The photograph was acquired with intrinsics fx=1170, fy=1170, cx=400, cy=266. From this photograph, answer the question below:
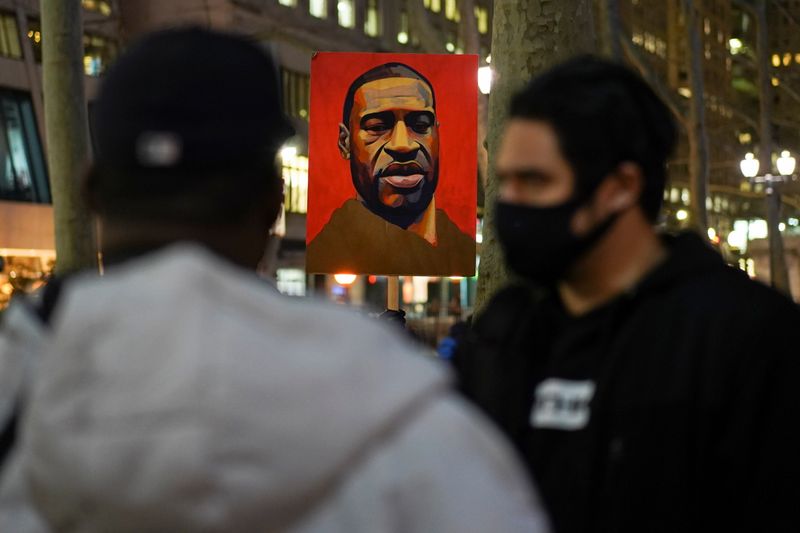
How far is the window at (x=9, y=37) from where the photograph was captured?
3625cm

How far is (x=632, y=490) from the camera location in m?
2.04

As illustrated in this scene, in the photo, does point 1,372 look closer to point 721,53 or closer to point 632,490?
point 632,490

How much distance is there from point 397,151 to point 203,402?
6.42 m

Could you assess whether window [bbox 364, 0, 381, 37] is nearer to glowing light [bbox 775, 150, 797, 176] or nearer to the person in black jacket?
glowing light [bbox 775, 150, 797, 176]

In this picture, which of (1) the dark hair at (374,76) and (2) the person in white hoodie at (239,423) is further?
(1) the dark hair at (374,76)

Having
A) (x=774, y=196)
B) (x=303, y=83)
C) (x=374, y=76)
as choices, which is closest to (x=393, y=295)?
(x=374, y=76)

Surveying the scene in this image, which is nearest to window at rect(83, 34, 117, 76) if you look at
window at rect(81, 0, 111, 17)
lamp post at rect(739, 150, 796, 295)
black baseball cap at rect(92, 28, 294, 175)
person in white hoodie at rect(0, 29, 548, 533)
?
window at rect(81, 0, 111, 17)

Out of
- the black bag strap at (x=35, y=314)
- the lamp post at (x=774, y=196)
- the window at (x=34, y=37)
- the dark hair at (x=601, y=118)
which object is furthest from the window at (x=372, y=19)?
the black bag strap at (x=35, y=314)

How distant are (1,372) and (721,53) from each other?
3167 centimetres

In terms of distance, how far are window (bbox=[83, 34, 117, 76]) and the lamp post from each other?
21.5 meters

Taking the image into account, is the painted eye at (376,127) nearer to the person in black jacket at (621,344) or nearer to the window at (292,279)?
the person in black jacket at (621,344)

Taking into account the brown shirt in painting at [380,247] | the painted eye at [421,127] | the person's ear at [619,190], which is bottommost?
the brown shirt in painting at [380,247]

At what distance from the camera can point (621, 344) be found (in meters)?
2.12

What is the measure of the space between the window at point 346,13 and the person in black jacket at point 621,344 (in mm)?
52850
